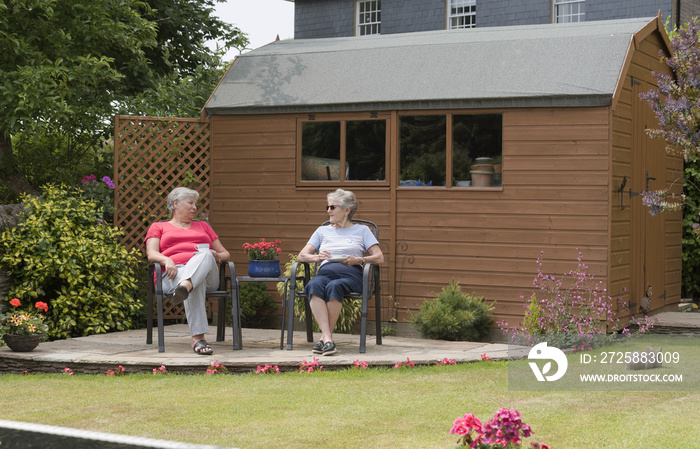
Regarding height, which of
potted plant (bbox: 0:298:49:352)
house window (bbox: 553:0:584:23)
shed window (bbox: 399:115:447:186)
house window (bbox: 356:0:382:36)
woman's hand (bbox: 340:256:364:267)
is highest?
house window (bbox: 356:0:382:36)

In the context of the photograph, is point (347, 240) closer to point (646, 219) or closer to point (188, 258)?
point (188, 258)

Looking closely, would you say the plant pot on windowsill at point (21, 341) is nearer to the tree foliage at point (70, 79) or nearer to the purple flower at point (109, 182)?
the purple flower at point (109, 182)

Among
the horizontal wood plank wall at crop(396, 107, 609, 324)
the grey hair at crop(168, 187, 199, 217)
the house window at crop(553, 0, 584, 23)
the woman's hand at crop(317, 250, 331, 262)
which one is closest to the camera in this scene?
Answer: the woman's hand at crop(317, 250, 331, 262)

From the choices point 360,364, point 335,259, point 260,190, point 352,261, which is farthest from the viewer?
point 260,190

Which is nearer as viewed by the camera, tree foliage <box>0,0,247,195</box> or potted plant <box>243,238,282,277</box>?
potted plant <box>243,238,282,277</box>

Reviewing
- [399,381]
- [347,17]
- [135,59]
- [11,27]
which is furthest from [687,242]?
[347,17]

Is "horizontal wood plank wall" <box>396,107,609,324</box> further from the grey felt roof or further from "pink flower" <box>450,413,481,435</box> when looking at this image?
"pink flower" <box>450,413,481,435</box>

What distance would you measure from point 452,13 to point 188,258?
10854 millimetres

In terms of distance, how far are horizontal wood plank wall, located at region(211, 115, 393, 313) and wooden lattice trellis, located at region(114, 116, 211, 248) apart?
0.16m

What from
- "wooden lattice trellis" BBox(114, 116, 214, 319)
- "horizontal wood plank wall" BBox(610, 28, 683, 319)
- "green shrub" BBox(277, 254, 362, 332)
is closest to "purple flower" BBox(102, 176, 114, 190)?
"wooden lattice trellis" BBox(114, 116, 214, 319)

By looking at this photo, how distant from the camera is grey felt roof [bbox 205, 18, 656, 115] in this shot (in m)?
7.22

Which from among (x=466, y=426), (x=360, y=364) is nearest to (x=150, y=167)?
(x=360, y=364)

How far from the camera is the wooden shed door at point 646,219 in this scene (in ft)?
25.4

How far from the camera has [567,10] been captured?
14844mm
